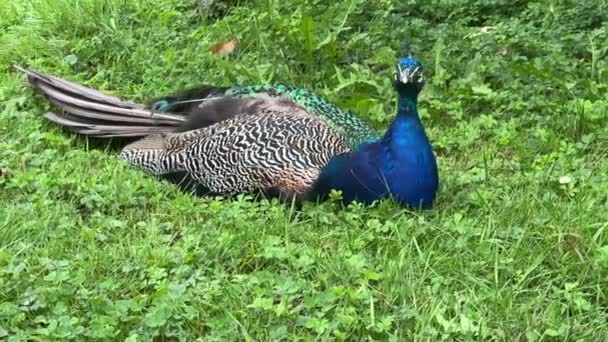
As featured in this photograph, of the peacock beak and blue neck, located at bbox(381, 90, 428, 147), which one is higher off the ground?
the peacock beak

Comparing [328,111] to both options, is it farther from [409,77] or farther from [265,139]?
[409,77]

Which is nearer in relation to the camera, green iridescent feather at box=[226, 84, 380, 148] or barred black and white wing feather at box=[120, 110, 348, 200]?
barred black and white wing feather at box=[120, 110, 348, 200]

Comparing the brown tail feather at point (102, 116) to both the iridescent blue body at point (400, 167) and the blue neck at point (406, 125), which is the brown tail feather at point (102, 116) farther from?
the blue neck at point (406, 125)

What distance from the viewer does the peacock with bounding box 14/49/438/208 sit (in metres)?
4.03

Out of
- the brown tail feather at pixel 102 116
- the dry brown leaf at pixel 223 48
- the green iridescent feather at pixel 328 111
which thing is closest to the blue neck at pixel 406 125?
the green iridescent feather at pixel 328 111

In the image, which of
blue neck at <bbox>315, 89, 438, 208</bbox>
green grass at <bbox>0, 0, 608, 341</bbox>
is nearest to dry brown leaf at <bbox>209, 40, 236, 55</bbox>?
green grass at <bbox>0, 0, 608, 341</bbox>

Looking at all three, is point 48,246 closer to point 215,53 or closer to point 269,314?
point 269,314

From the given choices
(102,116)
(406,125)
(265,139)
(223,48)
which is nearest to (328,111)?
(265,139)

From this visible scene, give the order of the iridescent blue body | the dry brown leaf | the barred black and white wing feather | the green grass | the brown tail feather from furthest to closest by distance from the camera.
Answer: the dry brown leaf < the brown tail feather < the barred black and white wing feather < the iridescent blue body < the green grass

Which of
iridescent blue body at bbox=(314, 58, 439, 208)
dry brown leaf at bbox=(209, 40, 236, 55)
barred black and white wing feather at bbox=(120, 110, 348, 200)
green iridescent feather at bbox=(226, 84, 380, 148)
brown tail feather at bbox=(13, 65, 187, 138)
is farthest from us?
dry brown leaf at bbox=(209, 40, 236, 55)

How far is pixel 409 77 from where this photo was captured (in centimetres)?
403

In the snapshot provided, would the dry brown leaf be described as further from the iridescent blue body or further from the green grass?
the iridescent blue body

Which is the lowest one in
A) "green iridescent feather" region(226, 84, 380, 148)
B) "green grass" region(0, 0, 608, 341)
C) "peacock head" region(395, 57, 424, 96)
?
A: "green grass" region(0, 0, 608, 341)

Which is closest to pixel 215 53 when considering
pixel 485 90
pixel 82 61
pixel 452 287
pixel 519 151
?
pixel 82 61
